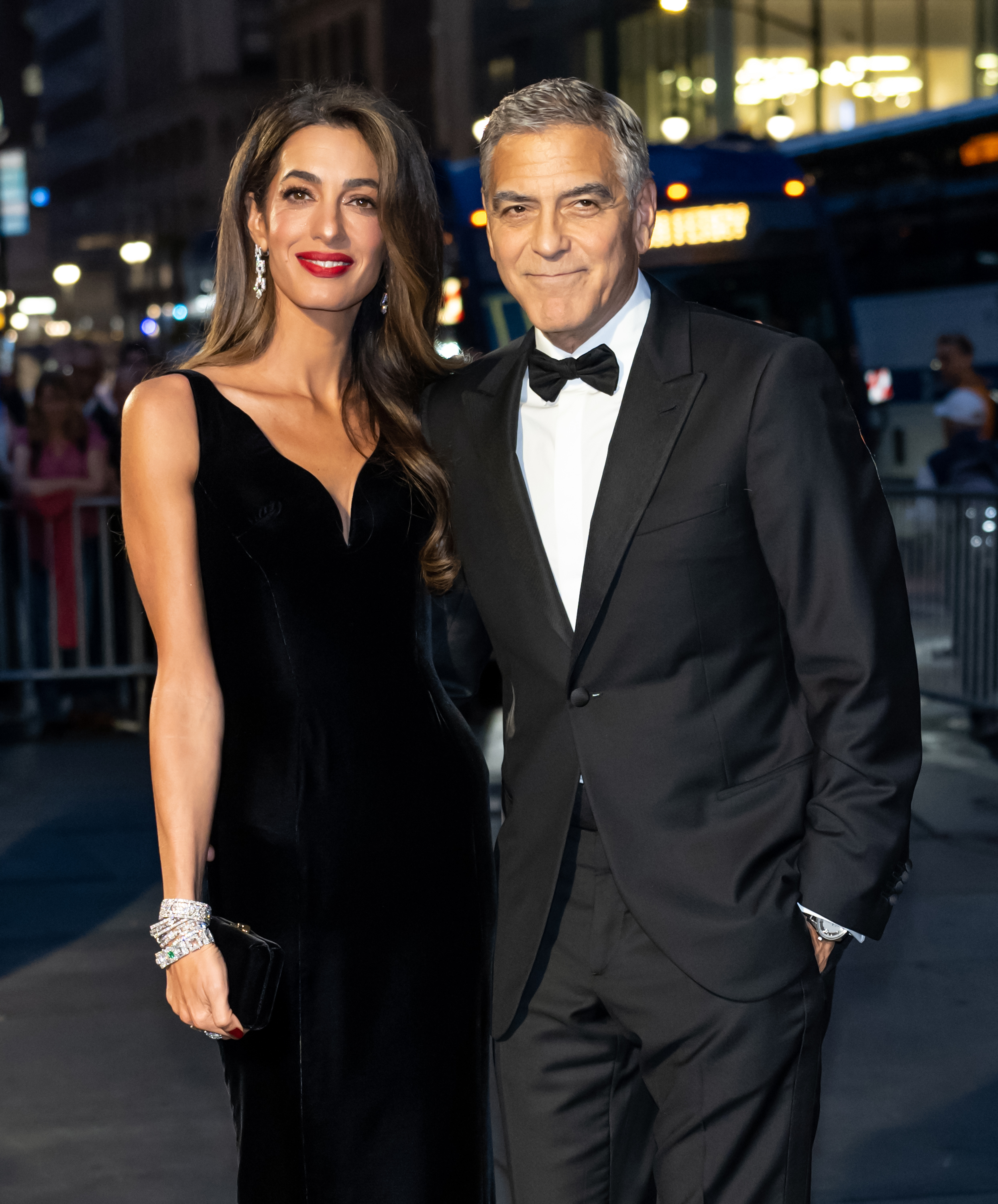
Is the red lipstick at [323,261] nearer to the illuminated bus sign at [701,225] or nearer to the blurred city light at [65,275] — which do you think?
the illuminated bus sign at [701,225]

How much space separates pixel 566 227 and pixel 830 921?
3.73 ft

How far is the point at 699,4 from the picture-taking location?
128ft

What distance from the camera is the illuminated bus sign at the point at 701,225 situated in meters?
11.7

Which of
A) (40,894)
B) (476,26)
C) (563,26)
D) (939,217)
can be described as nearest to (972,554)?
(40,894)

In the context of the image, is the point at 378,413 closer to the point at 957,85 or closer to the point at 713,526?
the point at 713,526

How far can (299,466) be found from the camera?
2.63m

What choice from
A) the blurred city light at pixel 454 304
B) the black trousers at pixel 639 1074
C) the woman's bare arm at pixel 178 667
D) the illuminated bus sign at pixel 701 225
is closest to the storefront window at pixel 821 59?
the illuminated bus sign at pixel 701 225

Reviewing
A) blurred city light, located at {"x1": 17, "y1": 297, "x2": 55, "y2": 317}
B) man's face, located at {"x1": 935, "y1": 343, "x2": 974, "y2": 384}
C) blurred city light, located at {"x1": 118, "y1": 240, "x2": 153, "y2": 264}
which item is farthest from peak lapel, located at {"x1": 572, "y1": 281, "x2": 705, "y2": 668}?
blurred city light, located at {"x1": 17, "y1": 297, "x2": 55, "y2": 317}

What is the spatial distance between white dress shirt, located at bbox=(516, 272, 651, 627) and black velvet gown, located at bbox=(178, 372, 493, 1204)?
0.37 meters

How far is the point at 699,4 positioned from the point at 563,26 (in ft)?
19.6

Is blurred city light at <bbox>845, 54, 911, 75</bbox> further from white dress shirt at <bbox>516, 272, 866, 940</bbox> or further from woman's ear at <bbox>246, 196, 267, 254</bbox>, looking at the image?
white dress shirt at <bbox>516, 272, 866, 940</bbox>

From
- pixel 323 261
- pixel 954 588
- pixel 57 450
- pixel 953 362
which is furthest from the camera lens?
pixel 953 362

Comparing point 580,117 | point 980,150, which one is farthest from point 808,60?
point 580,117

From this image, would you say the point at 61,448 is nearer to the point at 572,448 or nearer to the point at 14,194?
the point at 572,448
